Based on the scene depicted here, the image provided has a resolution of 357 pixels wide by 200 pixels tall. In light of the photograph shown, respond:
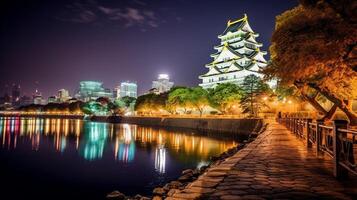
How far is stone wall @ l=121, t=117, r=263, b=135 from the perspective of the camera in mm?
44969

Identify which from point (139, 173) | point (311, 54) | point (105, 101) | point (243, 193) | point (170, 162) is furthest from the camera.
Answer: point (105, 101)

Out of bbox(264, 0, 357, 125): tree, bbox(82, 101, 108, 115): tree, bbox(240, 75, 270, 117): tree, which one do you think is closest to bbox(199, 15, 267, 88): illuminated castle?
bbox(240, 75, 270, 117): tree

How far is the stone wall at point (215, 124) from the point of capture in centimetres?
4497

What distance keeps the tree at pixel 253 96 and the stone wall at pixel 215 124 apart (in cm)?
576

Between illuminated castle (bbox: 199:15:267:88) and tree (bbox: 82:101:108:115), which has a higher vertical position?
illuminated castle (bbox: 199:15:267:88)

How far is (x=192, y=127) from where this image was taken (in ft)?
199

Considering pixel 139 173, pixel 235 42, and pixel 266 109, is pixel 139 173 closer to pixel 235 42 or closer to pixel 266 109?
pixel 266 109

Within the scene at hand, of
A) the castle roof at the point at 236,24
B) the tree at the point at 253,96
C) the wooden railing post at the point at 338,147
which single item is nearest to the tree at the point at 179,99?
the tree at the point at 253,96

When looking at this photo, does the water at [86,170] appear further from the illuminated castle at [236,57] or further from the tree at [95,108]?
the tree at [95,108]

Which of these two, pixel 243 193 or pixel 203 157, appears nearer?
pixel 243 193

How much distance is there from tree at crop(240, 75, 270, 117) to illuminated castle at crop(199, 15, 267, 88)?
20005 millimetres

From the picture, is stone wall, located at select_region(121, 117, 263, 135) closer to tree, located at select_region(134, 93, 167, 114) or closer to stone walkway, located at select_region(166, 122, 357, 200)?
tree, located at select_region(134, 93, 167, 114)

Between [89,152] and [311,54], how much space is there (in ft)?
77.4

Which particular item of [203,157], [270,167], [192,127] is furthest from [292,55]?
[192,127]
